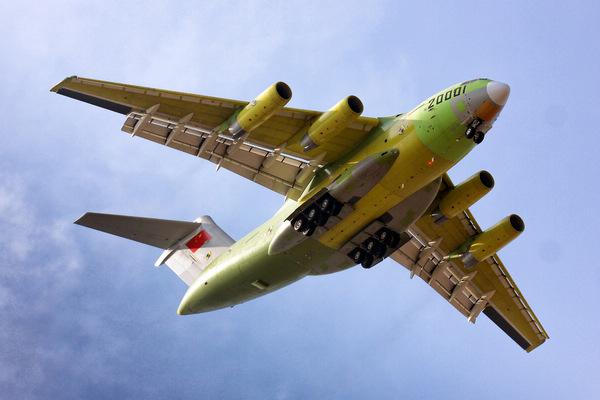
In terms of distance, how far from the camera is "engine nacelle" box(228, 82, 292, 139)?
12.9m

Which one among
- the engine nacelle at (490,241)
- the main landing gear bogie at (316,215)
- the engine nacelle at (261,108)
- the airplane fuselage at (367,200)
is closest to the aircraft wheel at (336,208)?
the main landing gear bogie at (316,215)

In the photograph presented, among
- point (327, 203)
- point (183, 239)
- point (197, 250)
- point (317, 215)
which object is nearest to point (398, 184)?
point (327, 203)

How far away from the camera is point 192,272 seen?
61.9 feet

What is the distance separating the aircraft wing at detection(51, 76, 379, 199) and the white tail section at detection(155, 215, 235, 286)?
136 inches

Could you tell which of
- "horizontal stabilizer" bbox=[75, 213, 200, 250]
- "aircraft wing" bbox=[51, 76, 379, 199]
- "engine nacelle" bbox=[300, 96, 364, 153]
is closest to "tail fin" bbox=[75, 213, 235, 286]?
"horizontal stabilizer" bbox=[75, 213, 200, 250]

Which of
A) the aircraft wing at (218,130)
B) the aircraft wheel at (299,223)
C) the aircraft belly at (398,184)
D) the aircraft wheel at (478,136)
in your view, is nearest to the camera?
the aircraft wheel at (478,136)

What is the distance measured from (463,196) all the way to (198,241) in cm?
818

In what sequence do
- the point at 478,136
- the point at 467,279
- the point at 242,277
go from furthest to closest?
the point at 467,279, the point at 242,277, the point at 478,136

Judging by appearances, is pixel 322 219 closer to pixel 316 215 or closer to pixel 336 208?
pixel 316 215

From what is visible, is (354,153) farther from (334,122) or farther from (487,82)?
(487,82)

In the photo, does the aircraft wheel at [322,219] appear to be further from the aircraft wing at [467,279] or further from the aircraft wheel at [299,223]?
the aircraft wing at [467,279]

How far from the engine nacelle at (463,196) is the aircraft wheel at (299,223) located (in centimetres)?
360

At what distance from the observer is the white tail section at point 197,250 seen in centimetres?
1870

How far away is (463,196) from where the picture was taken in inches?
610
